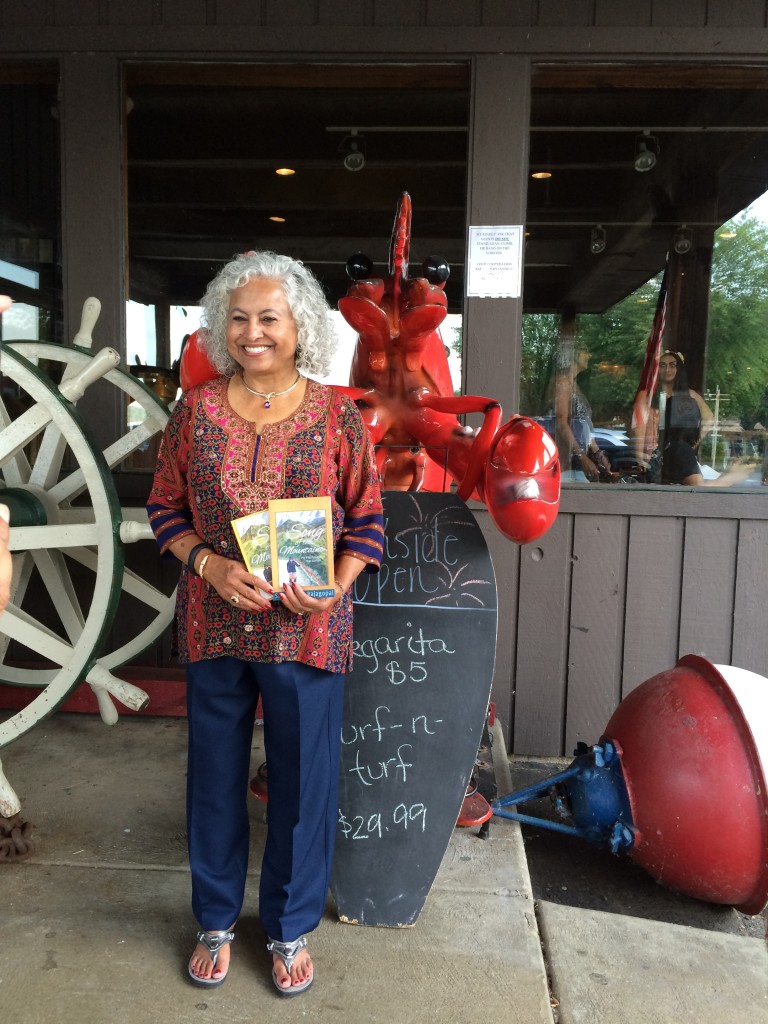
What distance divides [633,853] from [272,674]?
123 centimetres

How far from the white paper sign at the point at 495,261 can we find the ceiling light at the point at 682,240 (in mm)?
810

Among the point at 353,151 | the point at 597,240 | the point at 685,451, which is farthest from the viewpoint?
the point at 353,151

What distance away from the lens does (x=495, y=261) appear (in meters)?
2.74

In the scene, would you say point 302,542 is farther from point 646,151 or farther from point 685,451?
point 646,151

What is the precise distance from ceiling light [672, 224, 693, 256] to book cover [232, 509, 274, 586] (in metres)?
2.42

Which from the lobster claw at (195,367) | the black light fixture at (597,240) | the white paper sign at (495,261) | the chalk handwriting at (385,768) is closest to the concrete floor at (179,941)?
the chalk handwriting at (385,768)

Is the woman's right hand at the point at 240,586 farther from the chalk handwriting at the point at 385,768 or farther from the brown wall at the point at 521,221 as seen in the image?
the brown wall at the point at 521,221

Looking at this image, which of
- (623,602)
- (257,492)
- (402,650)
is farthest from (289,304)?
(623,602)

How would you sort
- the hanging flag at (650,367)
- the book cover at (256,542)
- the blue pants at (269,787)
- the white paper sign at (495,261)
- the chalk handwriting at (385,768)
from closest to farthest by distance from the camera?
the book cover at (256,542), the blue pants at (269,787), the chalk handwriting at (385,768), the white paper sign at (495,261), the hanging flag at (650,367)

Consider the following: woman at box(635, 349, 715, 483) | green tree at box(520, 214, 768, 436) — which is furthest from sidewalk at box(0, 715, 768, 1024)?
green tree at box(520, 214, 768, 436)

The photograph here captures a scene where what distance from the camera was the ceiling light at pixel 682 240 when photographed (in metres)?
3.08

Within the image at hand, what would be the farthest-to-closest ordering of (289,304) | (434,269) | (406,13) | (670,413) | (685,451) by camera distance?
1. (670,413)
2. (685,451)
3. (406,13)
4. (434,269)
5. (289,304)

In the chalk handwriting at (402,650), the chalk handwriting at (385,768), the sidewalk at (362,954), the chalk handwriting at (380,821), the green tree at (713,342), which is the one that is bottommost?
the sidewalk at (362,954)

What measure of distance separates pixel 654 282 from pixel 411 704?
214 centimetres
